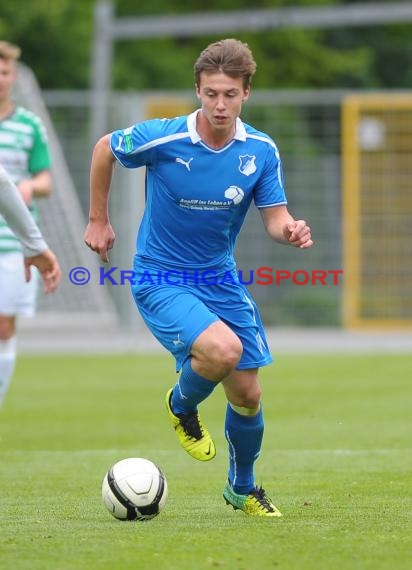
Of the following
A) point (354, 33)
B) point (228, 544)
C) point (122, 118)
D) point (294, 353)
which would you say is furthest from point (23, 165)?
point (354, 33)

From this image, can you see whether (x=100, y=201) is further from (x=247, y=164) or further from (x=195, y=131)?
(x=247, y=164)

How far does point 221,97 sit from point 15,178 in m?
4.02

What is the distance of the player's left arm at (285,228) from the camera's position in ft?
21.1

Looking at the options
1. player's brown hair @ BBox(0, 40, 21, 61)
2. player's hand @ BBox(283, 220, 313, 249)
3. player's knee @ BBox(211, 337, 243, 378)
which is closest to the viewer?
Answer: player's knee @ BBox(211, 337, 243, 378)

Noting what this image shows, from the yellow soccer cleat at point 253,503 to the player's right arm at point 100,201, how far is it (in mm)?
1273

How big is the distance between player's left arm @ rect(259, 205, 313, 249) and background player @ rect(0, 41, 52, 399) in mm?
3608

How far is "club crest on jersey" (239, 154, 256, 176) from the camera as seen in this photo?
6750 mm

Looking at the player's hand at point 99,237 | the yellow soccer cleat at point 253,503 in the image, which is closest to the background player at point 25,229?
the player's hand at point 99,237

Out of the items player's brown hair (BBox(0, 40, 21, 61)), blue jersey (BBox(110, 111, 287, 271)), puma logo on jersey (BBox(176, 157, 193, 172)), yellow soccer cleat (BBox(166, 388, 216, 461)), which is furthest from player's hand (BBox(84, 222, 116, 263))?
player's brown hair (BBox(0, 40, 21, 61))

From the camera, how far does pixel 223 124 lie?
663 cm

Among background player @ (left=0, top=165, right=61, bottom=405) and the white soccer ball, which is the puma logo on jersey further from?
background player @ (left=0, top=165, right=61, bottom=405)

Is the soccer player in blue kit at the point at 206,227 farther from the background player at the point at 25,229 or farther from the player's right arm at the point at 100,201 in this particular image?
the background player at the point at 25,229

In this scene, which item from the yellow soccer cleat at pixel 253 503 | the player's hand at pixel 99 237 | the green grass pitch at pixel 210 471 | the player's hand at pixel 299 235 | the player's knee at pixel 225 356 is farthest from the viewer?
the player's hand at pixel 99 237

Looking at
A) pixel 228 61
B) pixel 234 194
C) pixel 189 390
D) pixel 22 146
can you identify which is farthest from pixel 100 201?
pixel 22 146
